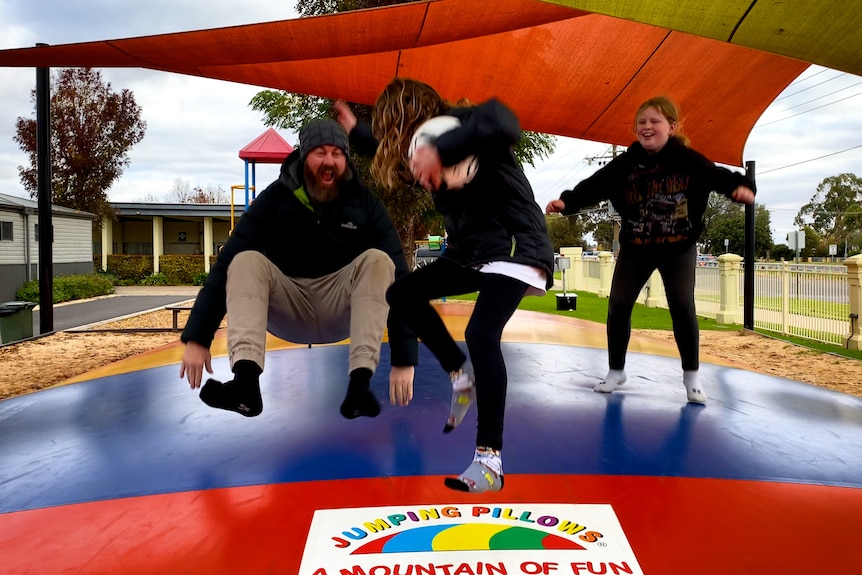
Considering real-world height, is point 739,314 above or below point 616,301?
below

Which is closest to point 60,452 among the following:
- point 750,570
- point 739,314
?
point 750,570

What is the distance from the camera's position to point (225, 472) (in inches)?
74.6

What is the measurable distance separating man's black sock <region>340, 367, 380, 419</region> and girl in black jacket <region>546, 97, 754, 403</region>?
1.31 metres

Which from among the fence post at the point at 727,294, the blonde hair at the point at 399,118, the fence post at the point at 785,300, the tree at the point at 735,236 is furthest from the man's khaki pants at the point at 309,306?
the tree at the point at 735,236

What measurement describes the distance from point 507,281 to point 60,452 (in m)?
1.91

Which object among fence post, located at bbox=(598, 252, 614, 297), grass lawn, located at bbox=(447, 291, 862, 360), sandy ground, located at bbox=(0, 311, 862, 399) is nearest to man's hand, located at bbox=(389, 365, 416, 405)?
sandy ground, located at bbox=(0, 311, 862, 399)

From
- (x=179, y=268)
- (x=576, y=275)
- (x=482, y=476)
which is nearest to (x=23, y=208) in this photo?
(x=179, y=268)

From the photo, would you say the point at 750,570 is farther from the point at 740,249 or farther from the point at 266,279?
the point at 740,249

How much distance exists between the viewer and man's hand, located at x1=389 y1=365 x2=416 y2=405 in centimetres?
199

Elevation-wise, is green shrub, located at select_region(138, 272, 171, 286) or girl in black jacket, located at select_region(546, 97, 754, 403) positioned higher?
girl in black jacket, located at select_region(546, 97, 754, 403)

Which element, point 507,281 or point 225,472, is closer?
point 507,281

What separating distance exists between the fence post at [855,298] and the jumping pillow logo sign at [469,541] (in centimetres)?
707

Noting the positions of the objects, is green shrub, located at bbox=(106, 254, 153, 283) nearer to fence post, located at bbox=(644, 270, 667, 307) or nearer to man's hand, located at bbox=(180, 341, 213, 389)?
fence post, located at bbox=(644, 270, 667, 307)

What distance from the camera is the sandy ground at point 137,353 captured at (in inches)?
199
